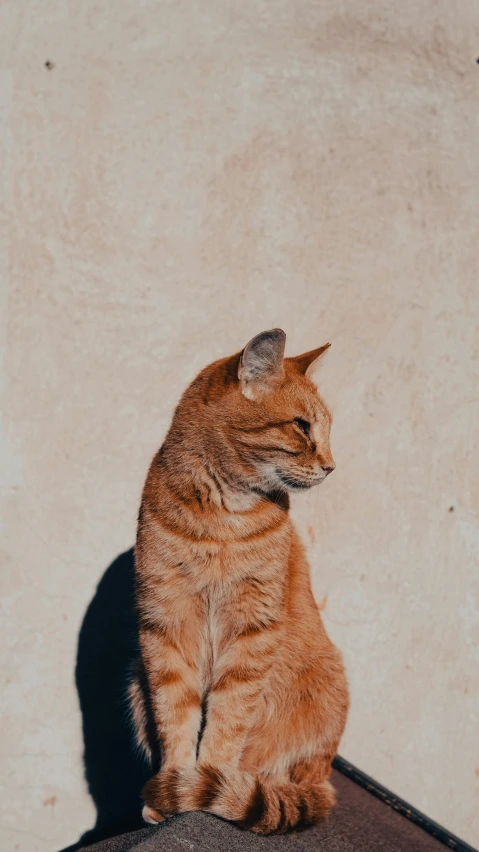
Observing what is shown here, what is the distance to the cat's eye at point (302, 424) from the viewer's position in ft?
6.60

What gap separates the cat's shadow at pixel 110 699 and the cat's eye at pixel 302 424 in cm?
106

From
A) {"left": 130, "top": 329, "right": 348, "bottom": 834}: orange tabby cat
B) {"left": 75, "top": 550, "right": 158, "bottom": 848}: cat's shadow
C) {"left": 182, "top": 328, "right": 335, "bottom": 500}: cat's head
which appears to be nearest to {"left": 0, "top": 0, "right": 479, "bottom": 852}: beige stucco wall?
{"left": 75, "top": 550, "right": 158, "bottom": 848}: cat's shadow

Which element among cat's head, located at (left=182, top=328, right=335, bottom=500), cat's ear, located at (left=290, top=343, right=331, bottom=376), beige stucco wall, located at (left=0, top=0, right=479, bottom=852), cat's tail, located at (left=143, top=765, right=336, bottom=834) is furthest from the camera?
beige stucco wall, located at (left=0, top=0, right=479, bottom=852)

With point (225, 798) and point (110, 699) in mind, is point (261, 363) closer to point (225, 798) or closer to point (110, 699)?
point (225, 798)

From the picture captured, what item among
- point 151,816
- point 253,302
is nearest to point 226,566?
point 151,816

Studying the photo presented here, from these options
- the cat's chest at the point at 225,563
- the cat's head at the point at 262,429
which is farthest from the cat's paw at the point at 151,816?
the cat's head at the point at 262,429

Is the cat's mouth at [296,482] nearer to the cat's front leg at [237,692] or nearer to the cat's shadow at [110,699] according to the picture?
the cat's front leg at [237,692]

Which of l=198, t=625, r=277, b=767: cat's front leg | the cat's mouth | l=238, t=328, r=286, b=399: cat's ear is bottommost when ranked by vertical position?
l=198, t=625, r=277, b=767: cat's front leg

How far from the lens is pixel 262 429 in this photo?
1983 mm

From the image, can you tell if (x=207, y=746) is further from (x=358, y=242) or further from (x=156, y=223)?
(x=358, y=242)

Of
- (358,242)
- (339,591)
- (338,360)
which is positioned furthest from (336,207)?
(339,591)

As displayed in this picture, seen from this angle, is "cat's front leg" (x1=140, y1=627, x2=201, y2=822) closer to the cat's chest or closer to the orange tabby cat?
the orange tabby cat

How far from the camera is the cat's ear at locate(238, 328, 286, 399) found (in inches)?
74.6

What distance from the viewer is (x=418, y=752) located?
117 inches
